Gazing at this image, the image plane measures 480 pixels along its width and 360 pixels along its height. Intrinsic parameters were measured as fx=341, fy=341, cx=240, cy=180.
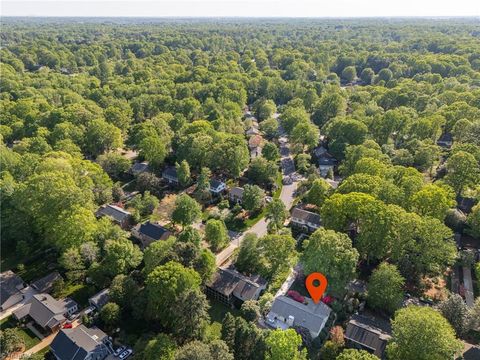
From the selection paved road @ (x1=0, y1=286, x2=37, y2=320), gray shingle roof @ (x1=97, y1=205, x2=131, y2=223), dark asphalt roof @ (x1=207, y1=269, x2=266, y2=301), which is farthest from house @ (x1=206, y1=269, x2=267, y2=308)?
paved road @ (x1=0, y1=286, x2=37, y2=320)

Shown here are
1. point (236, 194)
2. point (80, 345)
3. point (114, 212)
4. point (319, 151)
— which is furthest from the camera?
point (319, 151)

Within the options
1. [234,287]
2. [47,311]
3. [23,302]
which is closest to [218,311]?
[234,287]

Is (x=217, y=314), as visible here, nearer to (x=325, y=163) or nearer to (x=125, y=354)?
(x=125, y=354)

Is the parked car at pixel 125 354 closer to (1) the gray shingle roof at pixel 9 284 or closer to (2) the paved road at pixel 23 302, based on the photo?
(2) the paved road at pixel 23 302

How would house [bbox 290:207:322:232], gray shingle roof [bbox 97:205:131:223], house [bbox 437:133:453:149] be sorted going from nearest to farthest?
house [bbox 290:207:322:232] → gray shingle roof [bbox 97:205:131:223] → house [bbox 437:133:453:149]

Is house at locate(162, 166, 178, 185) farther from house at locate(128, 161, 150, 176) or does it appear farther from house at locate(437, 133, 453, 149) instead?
house at locate(437, 133, 453, 149)

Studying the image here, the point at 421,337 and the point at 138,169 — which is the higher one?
the point at 421,337

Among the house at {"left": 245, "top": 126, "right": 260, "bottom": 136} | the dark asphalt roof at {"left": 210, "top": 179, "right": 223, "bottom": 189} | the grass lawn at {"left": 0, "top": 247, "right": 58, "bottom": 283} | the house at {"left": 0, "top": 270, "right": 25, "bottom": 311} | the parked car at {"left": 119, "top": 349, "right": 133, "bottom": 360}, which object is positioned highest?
the house at {"left": 245, "top": 126, "right": 260, "bottom": 136}

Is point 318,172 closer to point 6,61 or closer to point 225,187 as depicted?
point 225,187
